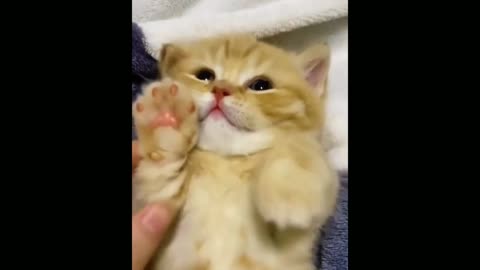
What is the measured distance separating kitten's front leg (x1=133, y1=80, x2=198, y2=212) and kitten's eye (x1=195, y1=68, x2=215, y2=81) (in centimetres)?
3

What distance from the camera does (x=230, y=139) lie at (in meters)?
0.74

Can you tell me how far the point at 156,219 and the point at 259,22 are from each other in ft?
0.93

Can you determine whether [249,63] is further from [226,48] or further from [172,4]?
[172,4]

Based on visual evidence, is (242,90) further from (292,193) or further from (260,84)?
(292,193)

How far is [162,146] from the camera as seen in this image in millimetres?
720

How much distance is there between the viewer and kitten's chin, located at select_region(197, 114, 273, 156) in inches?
28.8

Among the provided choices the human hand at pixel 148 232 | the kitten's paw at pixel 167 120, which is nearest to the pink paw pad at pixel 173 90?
the kitten's paw at pixel 167 120

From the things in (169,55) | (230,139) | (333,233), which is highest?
(169,55)

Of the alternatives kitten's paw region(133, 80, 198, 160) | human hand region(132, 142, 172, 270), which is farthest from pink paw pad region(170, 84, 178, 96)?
human hand region(132, 142, 172, 270)

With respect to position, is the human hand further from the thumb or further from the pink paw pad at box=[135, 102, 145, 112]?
the pink paw pad at box=[135, 102, 145, 112]

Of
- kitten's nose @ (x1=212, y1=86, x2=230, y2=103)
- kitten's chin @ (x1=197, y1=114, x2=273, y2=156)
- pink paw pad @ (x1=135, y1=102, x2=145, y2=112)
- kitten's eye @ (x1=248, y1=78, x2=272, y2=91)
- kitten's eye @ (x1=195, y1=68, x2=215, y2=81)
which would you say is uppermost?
kitten's eye @ (x1=195, y1=68, x2=215, y2=81)

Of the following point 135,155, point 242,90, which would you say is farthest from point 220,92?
point 135,155

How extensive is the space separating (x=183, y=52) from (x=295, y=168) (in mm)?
210
